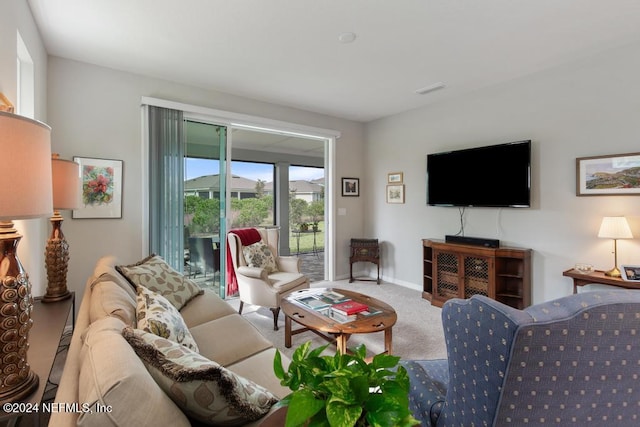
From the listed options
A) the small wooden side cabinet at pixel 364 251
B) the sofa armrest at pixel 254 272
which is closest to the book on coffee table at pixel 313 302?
the sofa armrest at pixel 254 272

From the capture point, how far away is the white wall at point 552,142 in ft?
9.29

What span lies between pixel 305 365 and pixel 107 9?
2.83 m

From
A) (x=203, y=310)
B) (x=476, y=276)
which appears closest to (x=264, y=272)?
(x=203, y=310)

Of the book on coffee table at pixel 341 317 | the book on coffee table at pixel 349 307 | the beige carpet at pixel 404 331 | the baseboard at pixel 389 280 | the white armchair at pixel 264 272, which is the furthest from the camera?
the baseboard at pixel 389 280

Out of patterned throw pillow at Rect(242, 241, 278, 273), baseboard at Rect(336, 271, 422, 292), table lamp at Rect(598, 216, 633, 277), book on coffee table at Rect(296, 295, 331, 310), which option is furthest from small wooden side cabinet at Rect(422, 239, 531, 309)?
patterned throw pillow at Rect(242, 241, 278, 273)

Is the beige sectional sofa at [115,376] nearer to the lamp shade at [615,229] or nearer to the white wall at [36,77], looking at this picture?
the white wall at [36,77]

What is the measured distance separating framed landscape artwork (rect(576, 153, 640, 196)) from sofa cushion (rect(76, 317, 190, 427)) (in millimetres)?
3793

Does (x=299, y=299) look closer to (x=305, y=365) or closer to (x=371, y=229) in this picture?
(x=305, y=365)

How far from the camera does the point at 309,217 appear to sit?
5.95 meters

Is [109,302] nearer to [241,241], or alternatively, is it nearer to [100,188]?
[241,241]

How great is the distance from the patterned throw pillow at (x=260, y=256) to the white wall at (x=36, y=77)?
1765 mm

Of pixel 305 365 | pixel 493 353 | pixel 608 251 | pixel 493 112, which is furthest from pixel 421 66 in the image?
pixel 305 365

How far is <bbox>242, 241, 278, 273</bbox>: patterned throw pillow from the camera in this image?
3502mm

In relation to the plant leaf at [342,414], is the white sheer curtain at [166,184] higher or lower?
higher
